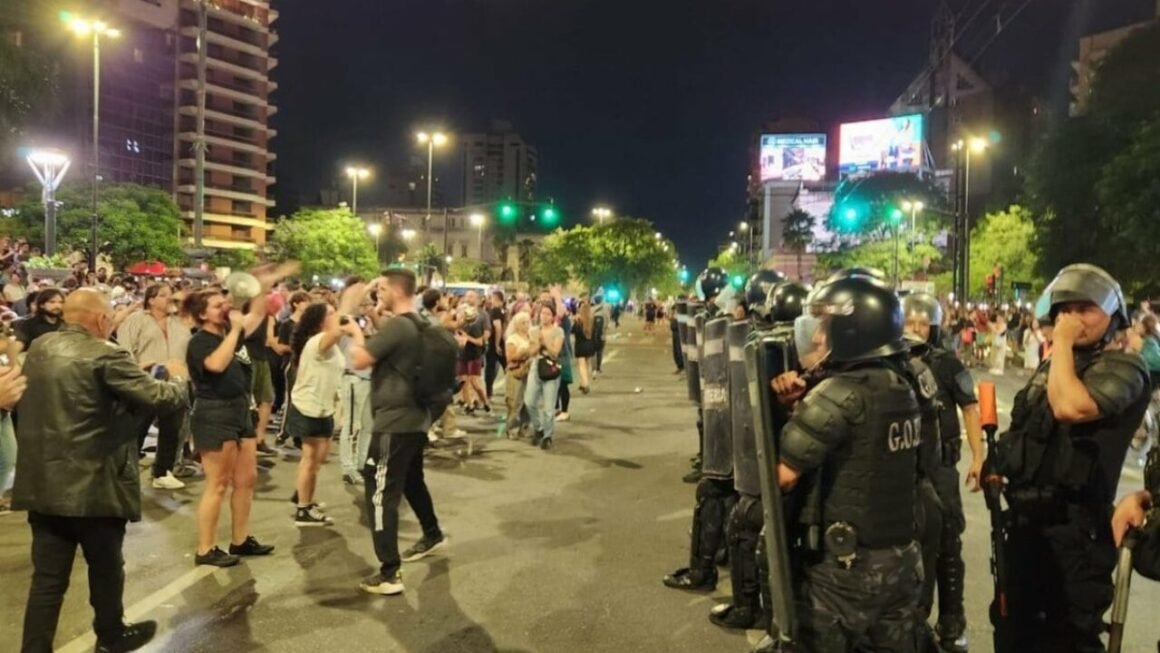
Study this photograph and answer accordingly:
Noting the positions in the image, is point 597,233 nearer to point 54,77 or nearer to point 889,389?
point 54,77

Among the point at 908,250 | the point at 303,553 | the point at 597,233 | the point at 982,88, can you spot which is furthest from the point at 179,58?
the point at 303,553

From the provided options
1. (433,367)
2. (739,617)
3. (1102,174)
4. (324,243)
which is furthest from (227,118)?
(739,617)

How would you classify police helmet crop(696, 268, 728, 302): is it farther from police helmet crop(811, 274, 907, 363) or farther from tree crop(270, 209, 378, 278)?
tree crop(270, 209, 378, 278)

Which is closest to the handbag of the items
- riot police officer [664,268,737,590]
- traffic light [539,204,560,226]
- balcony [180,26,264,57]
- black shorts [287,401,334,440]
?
black shorts [287,401,334,440]

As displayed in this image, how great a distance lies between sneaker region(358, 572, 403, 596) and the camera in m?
5.78

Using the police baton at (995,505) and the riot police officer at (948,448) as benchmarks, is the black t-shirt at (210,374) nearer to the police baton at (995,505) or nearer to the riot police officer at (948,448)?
the riot police officer at (948,448)

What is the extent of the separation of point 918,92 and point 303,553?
104073 mm

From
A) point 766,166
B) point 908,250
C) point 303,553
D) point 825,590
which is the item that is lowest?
point 303,553

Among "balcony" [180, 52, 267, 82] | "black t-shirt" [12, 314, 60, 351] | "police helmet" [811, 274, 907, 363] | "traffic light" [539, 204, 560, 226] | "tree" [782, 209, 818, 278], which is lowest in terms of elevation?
"black t-shirt" [12, 314, 60, 351]

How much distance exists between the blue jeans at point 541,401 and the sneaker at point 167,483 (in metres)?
4.20

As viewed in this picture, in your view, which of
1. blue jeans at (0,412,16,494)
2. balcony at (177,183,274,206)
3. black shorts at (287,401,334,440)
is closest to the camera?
blue jeans at (0,412,16,494)

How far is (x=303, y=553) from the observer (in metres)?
6.67

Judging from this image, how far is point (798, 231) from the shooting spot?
9838 cm

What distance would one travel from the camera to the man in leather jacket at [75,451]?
4348mm
